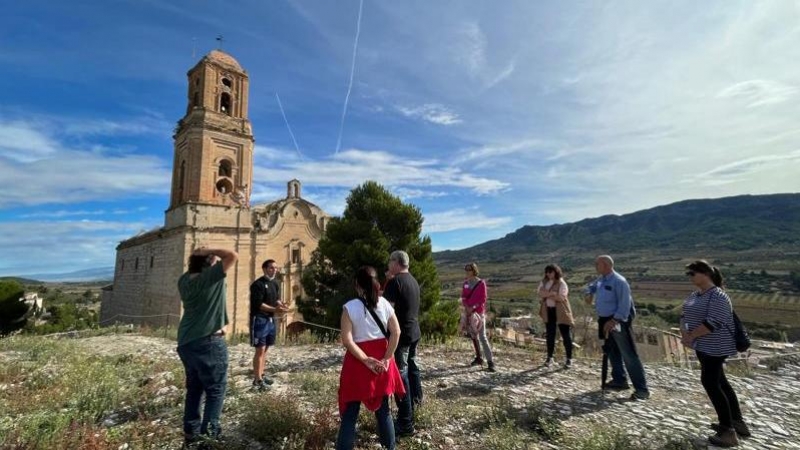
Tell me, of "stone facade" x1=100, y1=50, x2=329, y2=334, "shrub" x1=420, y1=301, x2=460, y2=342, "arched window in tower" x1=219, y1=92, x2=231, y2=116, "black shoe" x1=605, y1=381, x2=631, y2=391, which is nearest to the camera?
"black shoe" x1=605, y1=381, x2=631, y2=391

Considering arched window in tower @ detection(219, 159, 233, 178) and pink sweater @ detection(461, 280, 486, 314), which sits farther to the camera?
arched window in tower @ detection(219, 159, 233, 178)

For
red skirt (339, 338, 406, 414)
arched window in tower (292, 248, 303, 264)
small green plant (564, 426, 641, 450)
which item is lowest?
small green plant (564, 426, 641, 450)

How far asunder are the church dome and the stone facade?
0.08 meters

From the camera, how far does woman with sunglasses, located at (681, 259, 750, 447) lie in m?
4.04

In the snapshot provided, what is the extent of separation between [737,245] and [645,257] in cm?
2178

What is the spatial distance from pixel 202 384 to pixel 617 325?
5.63m

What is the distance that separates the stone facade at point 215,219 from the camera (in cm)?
1969

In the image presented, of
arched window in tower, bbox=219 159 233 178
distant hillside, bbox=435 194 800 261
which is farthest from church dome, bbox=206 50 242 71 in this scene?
distant hillside, bbox=435 194 800 261

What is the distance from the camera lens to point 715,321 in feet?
13.6

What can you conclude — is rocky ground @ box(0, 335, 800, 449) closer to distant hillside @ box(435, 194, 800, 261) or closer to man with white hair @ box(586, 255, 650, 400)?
man with white hair @ box(586, 255, 650, 400)

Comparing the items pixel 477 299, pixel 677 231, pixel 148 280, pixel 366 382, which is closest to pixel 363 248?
pixel 477 299

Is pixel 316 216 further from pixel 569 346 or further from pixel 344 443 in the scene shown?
pixel 344 443

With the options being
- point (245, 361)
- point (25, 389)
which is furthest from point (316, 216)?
point (25, 389)

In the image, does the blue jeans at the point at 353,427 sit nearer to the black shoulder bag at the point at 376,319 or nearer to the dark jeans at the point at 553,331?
the black shoulder bag at the point at 376,319
